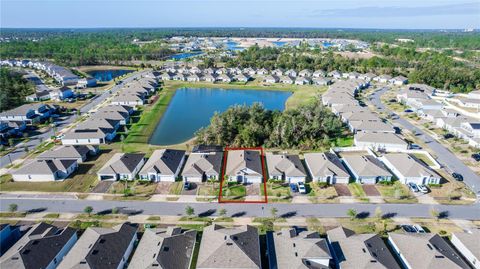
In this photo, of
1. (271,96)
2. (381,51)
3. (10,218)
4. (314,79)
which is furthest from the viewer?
(381,51)

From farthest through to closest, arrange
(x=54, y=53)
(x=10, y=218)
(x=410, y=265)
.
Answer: (x=54, y=53), (x=10, y=218), (x=410, y=265)

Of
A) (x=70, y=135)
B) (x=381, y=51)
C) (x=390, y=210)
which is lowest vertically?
(x=390, y=210)

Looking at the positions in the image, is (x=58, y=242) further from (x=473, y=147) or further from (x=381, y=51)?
(x=381, y=51)

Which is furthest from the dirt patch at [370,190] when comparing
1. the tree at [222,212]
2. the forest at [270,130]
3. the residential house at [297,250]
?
the tree at [222,212]

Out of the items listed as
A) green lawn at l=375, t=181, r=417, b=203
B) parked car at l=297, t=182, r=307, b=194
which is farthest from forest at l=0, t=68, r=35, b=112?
green lawn at l=375, t=181, r=417, b=203

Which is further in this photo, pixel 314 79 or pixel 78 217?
pixel 314 79

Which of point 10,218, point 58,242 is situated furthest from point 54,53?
point 58,242

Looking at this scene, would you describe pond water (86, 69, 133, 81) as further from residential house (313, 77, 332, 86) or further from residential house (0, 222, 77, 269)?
residential house (0, 222, 77, 269)
